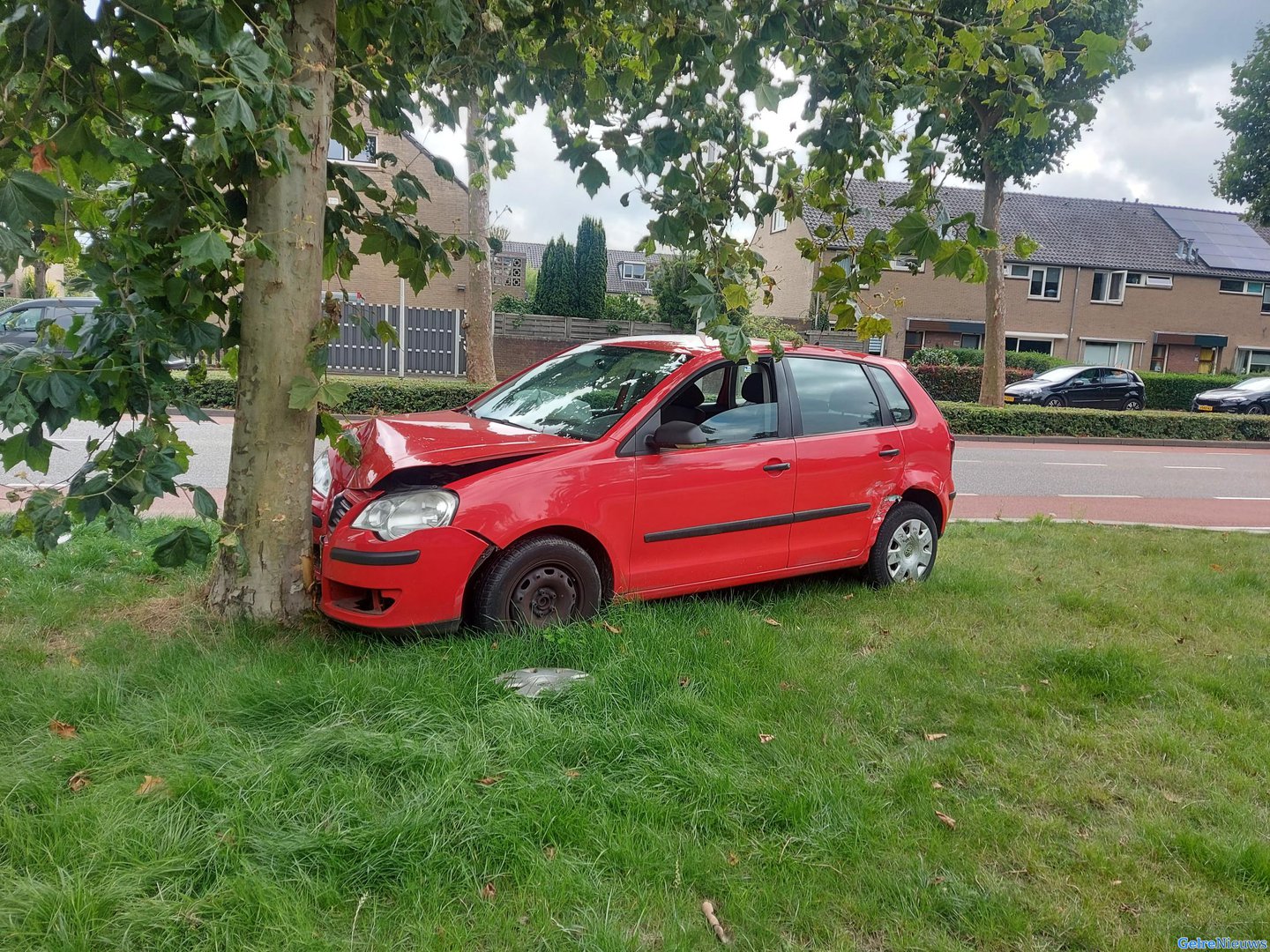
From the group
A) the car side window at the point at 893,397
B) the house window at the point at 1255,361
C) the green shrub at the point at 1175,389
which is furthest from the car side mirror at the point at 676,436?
the house window at the point at 1255,361

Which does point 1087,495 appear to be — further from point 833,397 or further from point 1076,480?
point 833,397

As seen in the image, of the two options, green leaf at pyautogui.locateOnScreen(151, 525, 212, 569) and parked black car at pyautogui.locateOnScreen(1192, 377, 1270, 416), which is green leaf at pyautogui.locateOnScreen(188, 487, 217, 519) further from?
parked black car at pyautogui.locateOnScreen(1192, 377, 1270, 416)

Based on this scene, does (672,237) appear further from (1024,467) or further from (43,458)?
(1024,467)

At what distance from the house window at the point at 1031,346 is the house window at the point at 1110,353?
197 cm

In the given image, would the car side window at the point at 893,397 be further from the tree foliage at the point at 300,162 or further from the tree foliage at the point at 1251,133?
the tree foliage at the point at 1251,133

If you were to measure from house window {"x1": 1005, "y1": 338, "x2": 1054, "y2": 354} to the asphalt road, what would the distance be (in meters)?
20.5

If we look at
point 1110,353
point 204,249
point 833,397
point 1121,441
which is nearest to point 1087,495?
point 833,397

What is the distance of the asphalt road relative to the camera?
9898mm

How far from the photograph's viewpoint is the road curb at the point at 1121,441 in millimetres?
19609

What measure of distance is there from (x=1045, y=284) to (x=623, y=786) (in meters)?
40.2

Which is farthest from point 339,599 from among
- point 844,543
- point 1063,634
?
point 1063,634

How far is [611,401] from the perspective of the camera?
502cm

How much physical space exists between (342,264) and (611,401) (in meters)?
1.75

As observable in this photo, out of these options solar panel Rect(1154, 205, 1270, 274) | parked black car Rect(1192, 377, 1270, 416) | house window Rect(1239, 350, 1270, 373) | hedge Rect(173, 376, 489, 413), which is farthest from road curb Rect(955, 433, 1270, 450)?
house window Rect(1239, 350, 1270, 373)
